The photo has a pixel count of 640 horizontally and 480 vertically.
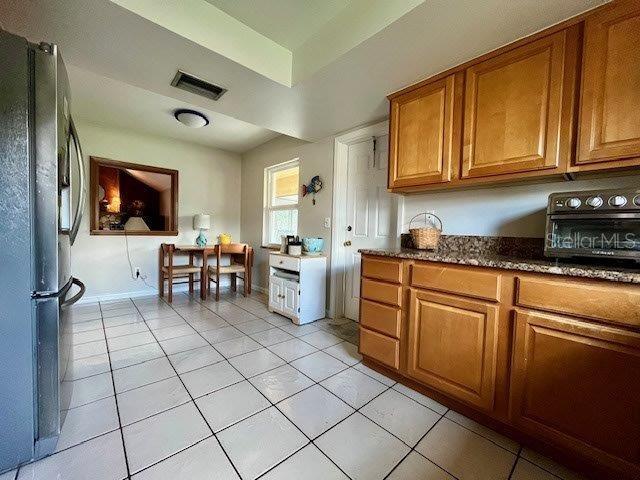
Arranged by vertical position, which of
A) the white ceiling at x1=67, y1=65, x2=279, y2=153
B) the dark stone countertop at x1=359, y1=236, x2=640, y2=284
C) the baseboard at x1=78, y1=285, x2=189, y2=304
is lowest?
the baseboard at x1=78, y1=285, x2=189, y2=304

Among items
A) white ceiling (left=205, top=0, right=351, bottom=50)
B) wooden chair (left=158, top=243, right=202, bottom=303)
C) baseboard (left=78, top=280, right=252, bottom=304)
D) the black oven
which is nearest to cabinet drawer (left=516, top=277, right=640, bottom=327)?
the black oven

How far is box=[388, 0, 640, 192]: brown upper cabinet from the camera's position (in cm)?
118

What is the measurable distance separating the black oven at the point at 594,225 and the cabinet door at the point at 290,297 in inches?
84.0

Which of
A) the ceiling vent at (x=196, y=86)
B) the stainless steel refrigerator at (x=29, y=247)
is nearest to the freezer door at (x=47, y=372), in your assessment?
the stainless steel refrigerator at (x=29, y=247)

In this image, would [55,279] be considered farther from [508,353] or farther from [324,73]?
[508,353]

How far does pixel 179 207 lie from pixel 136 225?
679 mm

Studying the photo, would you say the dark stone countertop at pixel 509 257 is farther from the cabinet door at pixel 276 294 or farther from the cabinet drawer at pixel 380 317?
the cabinet door at pixel 276 294

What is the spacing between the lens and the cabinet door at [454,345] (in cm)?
134

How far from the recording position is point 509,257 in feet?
5.48

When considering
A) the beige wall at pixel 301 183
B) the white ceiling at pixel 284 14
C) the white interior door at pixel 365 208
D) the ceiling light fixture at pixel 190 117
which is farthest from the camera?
the beige wall at pixel 301 183

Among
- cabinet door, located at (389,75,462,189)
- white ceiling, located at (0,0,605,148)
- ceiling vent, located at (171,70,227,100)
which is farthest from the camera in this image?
ceiling vent, located at (171,70,227,100)

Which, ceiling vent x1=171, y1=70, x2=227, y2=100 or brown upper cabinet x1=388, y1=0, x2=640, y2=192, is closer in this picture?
brown upper cabinet x1=388, y1=0, x2=640, y2=192
